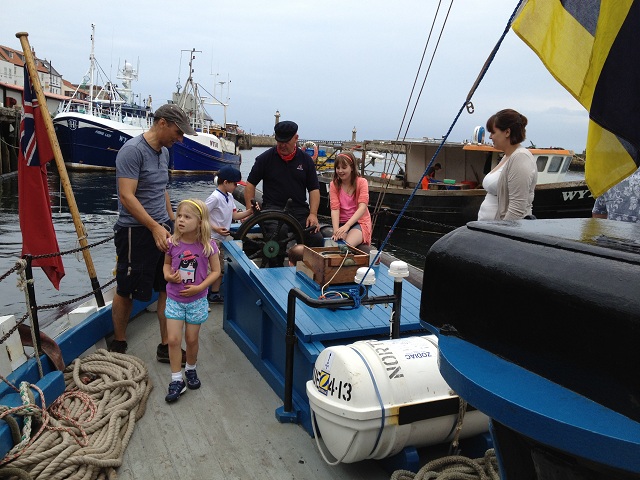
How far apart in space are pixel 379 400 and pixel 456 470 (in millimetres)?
557

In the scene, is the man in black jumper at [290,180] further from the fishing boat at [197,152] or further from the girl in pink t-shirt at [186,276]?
the fishing boat at [197,152]

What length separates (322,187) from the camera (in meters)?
19.5

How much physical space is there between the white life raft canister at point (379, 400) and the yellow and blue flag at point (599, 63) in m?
1.13

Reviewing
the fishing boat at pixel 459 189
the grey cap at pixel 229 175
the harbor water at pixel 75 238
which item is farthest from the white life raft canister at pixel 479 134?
the grey cap at pixel 229 175

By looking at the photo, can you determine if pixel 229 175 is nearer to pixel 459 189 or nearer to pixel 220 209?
pixel 220 209

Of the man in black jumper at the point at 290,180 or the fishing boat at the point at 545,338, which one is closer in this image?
the fishing boat at the point at 545,338

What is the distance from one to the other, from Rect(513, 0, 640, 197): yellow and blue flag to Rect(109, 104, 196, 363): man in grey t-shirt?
2564 mm

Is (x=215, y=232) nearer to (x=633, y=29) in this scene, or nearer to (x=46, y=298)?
(x=633, y=29)

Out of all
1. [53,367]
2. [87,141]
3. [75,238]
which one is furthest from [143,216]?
[87,141]

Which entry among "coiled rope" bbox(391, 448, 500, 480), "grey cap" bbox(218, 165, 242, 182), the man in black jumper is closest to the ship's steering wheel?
the man in black jumper

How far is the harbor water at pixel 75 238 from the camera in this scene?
9.95 m

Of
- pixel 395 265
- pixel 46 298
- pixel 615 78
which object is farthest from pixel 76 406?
pixel 46 298

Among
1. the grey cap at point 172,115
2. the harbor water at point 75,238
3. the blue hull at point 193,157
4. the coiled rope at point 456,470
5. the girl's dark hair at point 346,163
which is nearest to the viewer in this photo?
the coiled rope at point 456,470

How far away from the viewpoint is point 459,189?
1811 cm
